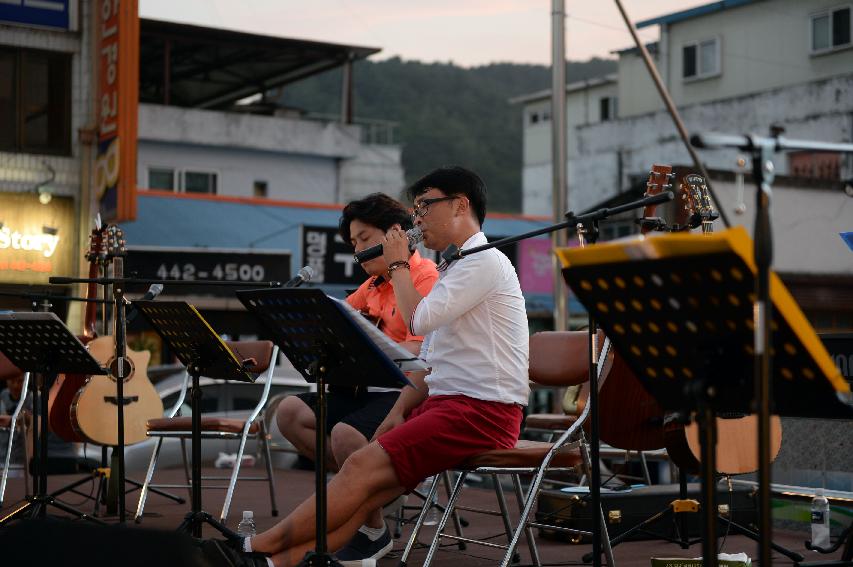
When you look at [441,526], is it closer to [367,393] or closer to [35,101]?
[367,393]

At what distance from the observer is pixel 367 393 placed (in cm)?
542

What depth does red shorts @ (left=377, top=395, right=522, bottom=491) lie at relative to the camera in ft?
13.9

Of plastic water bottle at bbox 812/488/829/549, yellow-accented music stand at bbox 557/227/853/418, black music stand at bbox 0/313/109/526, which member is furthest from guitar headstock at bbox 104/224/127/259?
yellow-accented music stand at bbox 557/227/853/418

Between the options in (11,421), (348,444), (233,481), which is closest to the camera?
(348,444)

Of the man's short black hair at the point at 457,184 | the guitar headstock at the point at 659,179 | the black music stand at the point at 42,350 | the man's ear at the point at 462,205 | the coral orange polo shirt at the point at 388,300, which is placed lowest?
the black music stand at the point at 42,350

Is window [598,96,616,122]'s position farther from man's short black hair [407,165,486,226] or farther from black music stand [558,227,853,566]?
black music stand [558,227,853,566]

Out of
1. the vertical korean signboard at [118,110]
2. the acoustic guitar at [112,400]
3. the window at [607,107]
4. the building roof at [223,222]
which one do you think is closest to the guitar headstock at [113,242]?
the acoustic guitar at [112,400]

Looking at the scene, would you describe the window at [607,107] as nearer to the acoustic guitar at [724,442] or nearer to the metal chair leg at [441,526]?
the acoustic guitar at [724,442]

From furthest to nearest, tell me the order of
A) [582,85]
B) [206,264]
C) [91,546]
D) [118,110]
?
[582,85], [206,264], [118,110], [91,546]

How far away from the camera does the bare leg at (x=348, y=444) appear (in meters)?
4.96

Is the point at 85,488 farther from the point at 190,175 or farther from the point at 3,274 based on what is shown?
the point at 190,175

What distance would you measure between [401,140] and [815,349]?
45273 mm

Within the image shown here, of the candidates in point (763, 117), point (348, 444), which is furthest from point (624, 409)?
point (763, 117)

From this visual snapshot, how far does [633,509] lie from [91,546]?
332cm
